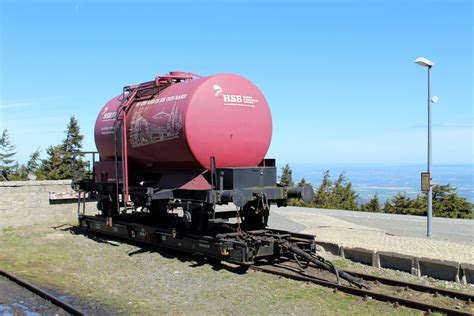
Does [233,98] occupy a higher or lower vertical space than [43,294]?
higher

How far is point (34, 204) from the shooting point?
1670cm

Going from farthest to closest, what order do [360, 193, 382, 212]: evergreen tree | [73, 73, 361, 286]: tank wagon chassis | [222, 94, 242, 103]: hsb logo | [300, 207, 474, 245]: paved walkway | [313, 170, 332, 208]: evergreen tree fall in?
[313, 170, 332, 208]: evergreen tree
[360, 193, 382, 212]: evergreen tree
[300, 207, 474, 245]: paved walkway
[222, 94, 242, 103]: hsb logo
[73, 73, 361, 286]: tank wagon chassis

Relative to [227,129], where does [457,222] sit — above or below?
below

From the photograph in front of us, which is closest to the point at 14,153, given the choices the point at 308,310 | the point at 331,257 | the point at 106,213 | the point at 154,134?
the point at 106,213

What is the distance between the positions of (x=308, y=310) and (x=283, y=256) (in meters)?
3.60

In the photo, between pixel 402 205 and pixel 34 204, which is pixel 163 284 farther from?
pixel 402 205

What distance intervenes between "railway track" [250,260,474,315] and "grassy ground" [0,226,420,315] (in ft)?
0.54

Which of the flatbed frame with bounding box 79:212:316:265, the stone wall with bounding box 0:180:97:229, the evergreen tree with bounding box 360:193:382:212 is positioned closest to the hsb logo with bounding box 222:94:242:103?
the flatbed frame with bounding box 79:212:316:265

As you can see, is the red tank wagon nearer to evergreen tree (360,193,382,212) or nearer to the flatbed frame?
the flatbed frame

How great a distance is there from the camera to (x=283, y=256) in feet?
34.3

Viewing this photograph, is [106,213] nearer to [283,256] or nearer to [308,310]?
[283,256]

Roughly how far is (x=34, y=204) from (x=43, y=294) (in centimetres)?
991

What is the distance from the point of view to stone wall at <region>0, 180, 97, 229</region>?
16.1 m

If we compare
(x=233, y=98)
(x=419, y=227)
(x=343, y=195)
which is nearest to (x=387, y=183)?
(x=343, y=195)
